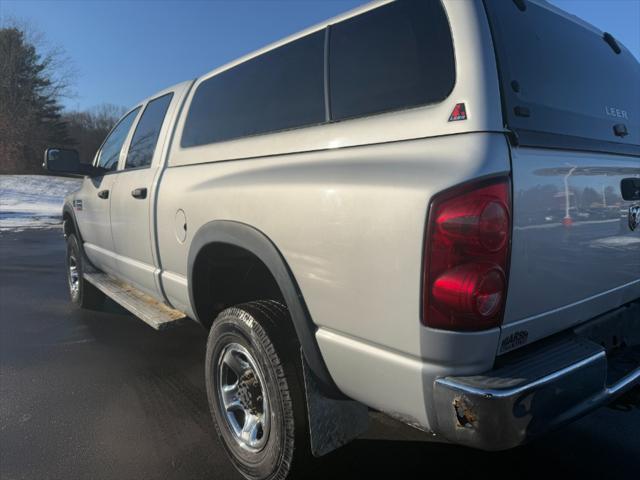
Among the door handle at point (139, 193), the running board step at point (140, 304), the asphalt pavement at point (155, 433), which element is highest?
the door handle at point (139, 193)

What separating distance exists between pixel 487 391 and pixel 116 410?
2.53 metres

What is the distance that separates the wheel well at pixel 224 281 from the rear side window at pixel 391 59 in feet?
3.37

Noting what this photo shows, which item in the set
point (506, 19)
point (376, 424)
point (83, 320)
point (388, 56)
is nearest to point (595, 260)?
point (506, 19)

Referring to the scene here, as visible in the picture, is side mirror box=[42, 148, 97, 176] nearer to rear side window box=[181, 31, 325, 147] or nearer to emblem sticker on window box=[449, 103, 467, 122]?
rear side window box=[181, 31, 325, 147]

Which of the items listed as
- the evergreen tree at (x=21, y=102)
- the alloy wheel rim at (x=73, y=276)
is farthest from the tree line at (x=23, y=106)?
the alloy wheel rim at (x=73, y=276)

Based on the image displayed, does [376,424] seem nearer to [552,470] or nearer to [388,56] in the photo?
[552,470]

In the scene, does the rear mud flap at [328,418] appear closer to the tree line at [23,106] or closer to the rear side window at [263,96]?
the rear side window at [263,96]

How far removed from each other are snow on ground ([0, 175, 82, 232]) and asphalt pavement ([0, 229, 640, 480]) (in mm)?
11985

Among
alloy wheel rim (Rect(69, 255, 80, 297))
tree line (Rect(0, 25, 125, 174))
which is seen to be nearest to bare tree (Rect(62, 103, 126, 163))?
tree line (Rect(0, 25, 125, 174))

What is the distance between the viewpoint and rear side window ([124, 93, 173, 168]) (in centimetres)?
357

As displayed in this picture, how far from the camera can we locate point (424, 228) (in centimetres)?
152

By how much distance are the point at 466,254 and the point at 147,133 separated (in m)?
3.00

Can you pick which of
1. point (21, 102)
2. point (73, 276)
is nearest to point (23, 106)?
point (21, 102)

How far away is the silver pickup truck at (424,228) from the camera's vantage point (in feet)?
5.06
